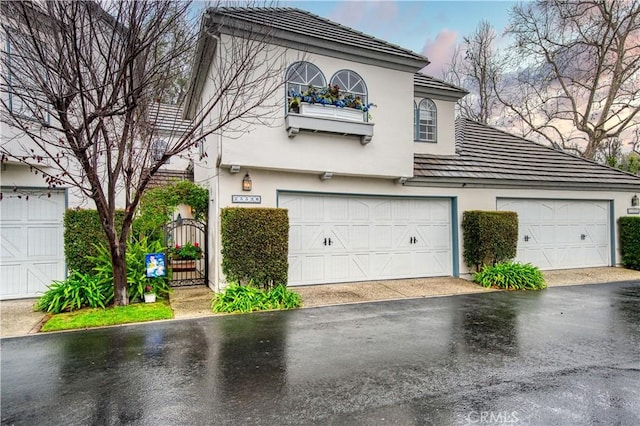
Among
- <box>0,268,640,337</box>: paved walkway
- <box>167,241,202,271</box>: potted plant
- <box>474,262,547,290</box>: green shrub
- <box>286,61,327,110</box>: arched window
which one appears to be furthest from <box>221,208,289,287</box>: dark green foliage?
<box>474,262,547,290</box>: green shrub

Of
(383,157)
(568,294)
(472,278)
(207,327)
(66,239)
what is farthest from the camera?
(472,278)

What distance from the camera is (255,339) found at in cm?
527

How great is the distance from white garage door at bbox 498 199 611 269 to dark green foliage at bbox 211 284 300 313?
23.8ft

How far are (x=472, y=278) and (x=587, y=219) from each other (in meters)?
5.10

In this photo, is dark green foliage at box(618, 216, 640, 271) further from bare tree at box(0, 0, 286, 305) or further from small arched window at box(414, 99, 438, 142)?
bare tree at box(0, 0, 286, 305)

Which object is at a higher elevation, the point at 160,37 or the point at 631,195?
the point at 160,37

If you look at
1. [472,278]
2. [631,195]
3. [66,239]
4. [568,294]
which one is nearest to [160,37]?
[66,239]

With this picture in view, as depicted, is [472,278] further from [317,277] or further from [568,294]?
[317,277]

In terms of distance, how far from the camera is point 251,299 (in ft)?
23.2

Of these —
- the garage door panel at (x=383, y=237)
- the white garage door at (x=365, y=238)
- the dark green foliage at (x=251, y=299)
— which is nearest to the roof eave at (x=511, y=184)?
the white garage door at (x=365, y=238)

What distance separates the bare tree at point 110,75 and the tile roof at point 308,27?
321 millimetres

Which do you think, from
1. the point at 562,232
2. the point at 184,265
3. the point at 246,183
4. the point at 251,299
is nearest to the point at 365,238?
the point at 246,183

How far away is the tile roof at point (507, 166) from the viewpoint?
33.8 feet

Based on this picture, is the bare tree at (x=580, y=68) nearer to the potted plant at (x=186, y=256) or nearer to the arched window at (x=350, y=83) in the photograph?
the arched window at (x=350, y=83)
